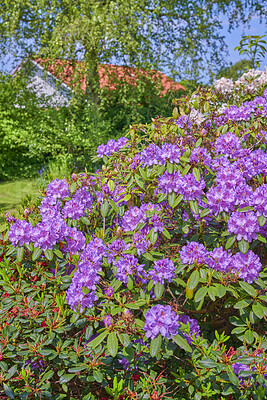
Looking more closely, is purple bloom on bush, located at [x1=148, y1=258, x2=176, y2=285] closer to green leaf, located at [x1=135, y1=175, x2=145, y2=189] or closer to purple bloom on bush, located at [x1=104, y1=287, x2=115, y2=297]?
purple bloom on bush, located at [x1=104, y1=287, x2=115, y2=297]

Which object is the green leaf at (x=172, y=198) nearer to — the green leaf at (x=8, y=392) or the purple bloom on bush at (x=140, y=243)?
the purple bloom on bush at (x=140, y=243)

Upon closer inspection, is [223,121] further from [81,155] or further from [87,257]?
[81,155]

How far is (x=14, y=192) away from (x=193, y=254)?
7.36 meters

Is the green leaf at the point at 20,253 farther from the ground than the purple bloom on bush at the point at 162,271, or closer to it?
farther from the ground

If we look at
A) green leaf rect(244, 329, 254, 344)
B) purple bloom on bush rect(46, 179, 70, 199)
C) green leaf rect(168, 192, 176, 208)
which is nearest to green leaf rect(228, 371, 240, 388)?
green leaf rect(244, 329, 254, 344)

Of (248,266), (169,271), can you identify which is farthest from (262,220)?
(169,271)

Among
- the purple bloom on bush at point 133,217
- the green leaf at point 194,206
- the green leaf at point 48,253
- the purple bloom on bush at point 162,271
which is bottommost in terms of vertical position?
the purple bloom on bush at point 162,271

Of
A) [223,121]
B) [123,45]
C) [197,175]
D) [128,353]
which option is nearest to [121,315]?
[128,353]

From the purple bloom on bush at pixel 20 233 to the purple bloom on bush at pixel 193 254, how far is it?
797 millimetres

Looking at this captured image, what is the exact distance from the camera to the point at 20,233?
6.39ft

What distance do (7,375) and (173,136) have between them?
144 centimetres

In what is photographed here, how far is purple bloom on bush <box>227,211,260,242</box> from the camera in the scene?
168cm

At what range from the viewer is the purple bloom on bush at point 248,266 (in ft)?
5.52

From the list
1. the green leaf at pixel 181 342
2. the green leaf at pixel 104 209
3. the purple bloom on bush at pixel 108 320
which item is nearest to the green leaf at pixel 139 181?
the green leaf at pixel 104 209
